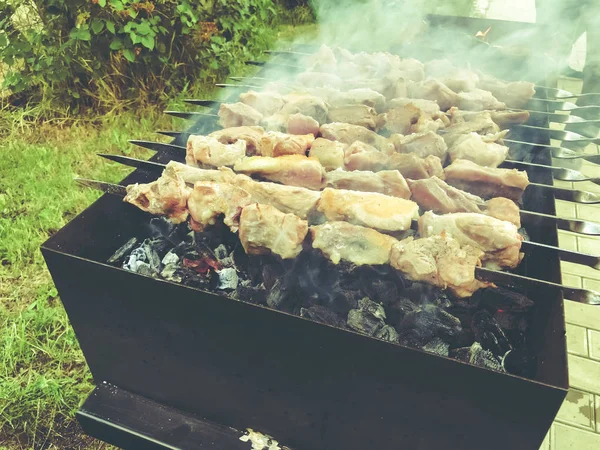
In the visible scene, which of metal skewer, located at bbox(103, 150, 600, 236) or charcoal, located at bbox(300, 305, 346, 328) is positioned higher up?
metal skewer, located at bbox(103, 150, 600, 236)

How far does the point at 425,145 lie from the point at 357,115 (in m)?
0.52

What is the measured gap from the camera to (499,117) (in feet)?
9.57

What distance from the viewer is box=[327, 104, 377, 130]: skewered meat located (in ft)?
9.25

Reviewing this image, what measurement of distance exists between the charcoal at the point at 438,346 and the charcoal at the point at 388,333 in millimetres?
130

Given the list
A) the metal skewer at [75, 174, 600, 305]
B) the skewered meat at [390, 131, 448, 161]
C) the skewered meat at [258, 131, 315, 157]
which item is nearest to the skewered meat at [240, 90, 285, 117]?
the skewered meat at [258, 131, 315, 157]

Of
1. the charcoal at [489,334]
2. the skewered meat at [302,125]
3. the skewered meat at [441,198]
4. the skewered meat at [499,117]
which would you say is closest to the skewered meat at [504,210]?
the skewered meat at [441,198]

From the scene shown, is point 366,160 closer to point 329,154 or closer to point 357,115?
point 329,154

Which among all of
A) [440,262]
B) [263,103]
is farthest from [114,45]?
[440,262]

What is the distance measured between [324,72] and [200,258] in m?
1.96

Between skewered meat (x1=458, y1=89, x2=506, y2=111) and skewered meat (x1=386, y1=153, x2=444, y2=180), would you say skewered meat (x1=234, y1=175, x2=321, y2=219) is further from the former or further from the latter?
skewered meat (x1=458, y1=89, x2=506, y2=111)

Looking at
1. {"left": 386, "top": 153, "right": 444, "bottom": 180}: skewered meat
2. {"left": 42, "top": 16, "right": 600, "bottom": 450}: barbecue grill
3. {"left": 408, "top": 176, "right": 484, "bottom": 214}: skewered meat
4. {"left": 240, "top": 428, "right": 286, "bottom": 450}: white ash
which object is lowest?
{"left": 240, "top": 428, "right": 286, "bottom": 450}: white ash

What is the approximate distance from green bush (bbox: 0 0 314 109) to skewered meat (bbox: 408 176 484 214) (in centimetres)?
338

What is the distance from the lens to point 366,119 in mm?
2812

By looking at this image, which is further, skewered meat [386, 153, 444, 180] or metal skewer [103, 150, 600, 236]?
skewered meat [386, 153, 444, 180]
